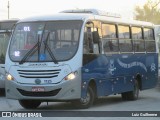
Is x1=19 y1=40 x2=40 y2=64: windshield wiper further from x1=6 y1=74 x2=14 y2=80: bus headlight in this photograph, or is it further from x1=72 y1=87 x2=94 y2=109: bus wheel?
x1=72 y1=87 x2=94 y2=109: bus wheel

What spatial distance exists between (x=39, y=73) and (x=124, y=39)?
16.6 ft

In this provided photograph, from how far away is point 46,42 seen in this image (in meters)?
16.9

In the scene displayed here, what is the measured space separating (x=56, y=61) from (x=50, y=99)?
1.06 meters

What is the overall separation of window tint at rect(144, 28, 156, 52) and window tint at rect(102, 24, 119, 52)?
370cm

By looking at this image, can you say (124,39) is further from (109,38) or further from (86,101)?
(86,101)

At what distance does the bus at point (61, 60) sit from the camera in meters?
16.3

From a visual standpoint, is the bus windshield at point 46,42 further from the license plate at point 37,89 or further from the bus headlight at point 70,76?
the license plate at point 37,89

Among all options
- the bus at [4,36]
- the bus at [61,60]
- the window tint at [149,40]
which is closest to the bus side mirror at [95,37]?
the bus at [61,60]

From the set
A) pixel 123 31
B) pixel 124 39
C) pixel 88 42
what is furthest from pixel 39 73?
pixel 123 31

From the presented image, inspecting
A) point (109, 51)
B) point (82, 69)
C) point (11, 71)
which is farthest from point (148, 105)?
point (11, 71)

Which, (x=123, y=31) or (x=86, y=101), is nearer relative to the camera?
(x=86, y=101)

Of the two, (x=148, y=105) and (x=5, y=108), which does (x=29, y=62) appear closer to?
(x=5, y=108)

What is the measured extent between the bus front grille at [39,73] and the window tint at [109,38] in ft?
8.77

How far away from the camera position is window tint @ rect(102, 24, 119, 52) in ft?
61.2
